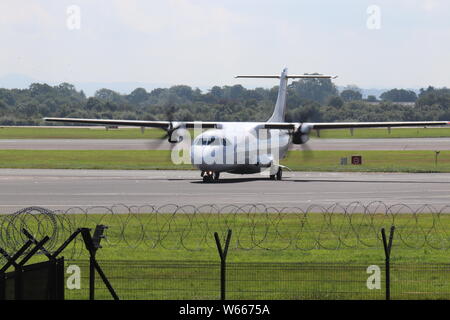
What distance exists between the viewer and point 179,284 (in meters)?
21.1

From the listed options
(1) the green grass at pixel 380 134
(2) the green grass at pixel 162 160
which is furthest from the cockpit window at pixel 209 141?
(1) the green grass at pixel 380 134

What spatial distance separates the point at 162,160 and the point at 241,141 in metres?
30.4

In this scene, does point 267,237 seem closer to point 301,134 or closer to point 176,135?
point 176,135

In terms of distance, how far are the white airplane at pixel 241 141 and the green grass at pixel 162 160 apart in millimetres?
10681

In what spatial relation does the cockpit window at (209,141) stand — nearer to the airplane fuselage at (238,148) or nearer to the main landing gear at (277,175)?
the airplane fuselage at (238,148)

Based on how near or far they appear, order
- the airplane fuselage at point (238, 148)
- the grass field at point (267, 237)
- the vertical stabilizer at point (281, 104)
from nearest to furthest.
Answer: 1. the grass field at point (267, 237)
2. the airplane fuselage at point (238, 148)
3. the vertical stabilizer at point (281, 104)

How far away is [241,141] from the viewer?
52.8 m

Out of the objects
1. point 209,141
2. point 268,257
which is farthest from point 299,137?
point 268,257

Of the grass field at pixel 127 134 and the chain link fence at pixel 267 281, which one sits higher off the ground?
the chain link fence at pixel 267 281

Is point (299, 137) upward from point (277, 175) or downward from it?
upward

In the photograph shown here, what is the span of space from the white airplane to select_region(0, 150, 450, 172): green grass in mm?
10681

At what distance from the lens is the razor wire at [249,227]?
2767cm
